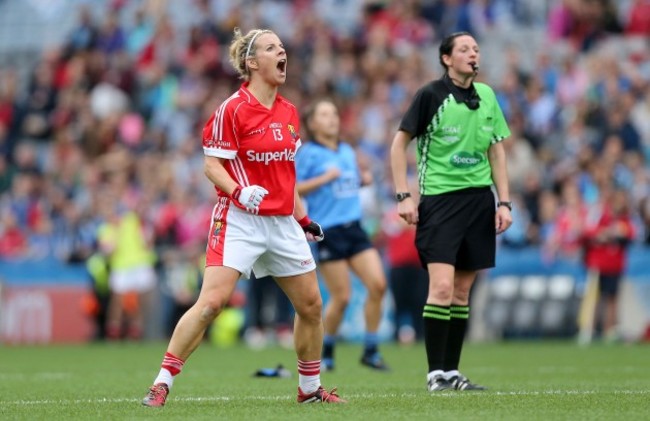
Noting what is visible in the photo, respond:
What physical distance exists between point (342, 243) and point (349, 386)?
263 cm

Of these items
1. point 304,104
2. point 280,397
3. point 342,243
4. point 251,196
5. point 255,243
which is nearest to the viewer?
point 251,196

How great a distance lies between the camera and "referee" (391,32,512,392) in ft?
31.6

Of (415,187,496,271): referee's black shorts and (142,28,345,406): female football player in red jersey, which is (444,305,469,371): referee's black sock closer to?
(415,187,496,271): referee's black shorts

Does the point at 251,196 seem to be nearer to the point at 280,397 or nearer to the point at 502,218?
the point at 280,397

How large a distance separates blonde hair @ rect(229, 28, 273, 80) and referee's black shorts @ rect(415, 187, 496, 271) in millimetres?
1863

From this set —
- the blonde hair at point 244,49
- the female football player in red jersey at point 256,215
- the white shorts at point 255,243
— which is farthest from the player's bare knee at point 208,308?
the blonde hair at point 244,49

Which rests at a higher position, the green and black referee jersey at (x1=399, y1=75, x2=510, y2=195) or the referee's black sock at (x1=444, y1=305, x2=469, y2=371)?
the green and black referee jersey at (x1=399, y1=75, x2=510, y2=195)

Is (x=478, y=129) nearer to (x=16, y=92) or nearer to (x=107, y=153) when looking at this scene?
(x=107, y=153)

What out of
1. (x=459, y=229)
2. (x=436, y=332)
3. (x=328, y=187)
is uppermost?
(x=328, y=187)

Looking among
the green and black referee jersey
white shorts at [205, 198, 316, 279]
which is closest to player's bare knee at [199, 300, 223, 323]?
white shorts at [205, 198, 316, 279]

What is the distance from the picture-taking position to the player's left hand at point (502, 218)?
9.67 meters

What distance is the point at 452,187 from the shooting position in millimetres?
9727

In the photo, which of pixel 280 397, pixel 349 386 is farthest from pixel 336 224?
pixel 280 397

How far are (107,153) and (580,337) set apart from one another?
10216mm
